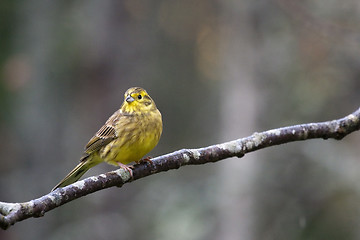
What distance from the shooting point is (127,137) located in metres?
5.12

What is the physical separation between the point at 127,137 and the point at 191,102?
9005 mm

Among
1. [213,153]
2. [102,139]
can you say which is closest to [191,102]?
[102,139]

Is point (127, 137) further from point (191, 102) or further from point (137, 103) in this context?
point (191, 102)

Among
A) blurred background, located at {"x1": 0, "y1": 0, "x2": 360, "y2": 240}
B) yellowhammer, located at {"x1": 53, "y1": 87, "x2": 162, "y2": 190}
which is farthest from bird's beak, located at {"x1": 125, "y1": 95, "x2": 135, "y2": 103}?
blurred background, located at {"x1": 0, "y1": 0, "x2": 360, "y2": 240}

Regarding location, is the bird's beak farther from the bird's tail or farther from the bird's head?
the bird's tail

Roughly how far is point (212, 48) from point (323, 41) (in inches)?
105

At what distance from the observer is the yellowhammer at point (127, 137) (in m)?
5.00

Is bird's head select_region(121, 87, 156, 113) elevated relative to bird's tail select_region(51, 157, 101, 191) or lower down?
elevated

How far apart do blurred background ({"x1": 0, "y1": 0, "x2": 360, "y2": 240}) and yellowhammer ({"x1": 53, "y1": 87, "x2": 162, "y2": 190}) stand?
3276 millimetres

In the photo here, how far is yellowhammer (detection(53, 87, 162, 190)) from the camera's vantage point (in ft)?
16.4

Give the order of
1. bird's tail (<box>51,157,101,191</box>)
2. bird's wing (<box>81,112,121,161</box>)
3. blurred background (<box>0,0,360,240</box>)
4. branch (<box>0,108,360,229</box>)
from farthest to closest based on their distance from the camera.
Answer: blurred background (<box>0,0,360,240</box>) → bird's wing (<box>81,112,121,161</box>) → bird's tail (<box>51,157,101,191</box>) → branch (<box>0,108,360,229</box>)

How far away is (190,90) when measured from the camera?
14.2 m

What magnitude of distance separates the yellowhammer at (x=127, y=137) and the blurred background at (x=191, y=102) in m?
3.28

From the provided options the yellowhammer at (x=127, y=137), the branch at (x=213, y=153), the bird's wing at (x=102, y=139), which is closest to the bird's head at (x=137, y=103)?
the yellowhammer at (x=127, y=137)
